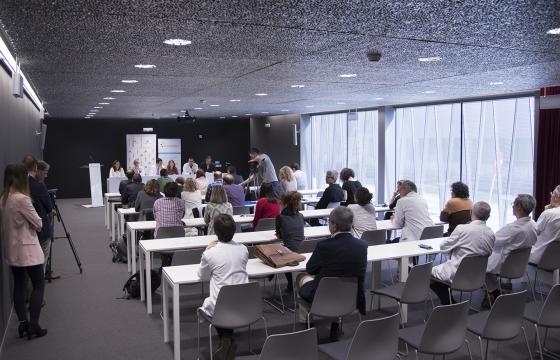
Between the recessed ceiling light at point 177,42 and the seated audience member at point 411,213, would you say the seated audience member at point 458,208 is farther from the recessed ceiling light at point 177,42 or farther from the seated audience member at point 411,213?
the recessed ceiling light at point 177,42

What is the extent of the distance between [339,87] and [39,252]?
5060mm

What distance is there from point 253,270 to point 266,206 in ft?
8.32

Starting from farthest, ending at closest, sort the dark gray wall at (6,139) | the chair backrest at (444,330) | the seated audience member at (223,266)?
the dark gray wall at (6,139) → the seated audience member at (223,266) → the chair backrest at (444,330)

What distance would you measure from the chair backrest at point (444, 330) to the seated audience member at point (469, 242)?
1392 millimetres

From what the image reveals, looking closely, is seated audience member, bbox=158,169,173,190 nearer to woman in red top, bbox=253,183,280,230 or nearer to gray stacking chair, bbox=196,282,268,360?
woman in red top, bbox=253,183,280,230

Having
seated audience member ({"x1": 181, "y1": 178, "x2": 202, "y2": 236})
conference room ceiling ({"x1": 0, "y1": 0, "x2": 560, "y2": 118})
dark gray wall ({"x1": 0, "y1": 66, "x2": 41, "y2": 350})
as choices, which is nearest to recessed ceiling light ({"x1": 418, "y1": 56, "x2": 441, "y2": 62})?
conference room ceiling ({"x1": 0, "y1": 0, "x2": 560, "y2": 118})

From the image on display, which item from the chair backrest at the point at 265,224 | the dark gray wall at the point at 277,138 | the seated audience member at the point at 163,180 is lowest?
the chair backrest at the point at 265,224

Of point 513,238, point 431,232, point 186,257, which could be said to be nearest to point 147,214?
point 186,257

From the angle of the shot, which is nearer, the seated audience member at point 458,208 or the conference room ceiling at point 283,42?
the conference room ceiling at point 283,42

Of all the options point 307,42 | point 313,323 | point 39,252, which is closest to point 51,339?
point 39,252

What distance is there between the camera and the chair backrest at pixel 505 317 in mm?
3652

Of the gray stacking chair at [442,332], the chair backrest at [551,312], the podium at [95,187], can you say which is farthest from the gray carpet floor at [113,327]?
the podium at [95,187]

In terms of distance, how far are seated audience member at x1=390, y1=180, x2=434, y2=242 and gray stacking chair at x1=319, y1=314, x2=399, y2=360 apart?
3.28 m

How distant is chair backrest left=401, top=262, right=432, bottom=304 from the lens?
181 inches
